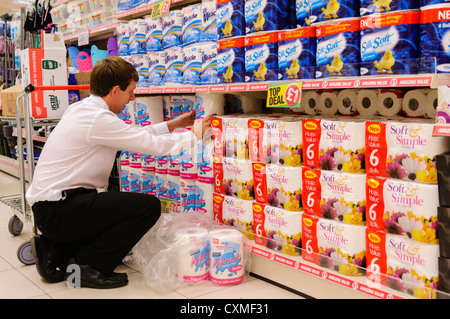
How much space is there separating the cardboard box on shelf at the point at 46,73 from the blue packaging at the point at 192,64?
1.30 meters

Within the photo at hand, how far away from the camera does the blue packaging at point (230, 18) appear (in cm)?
240

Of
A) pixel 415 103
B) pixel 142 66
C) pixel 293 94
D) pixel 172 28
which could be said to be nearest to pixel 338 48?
pixel 293 94

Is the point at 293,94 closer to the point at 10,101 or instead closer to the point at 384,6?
the point at 384,6

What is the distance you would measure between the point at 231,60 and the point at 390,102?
0.82m

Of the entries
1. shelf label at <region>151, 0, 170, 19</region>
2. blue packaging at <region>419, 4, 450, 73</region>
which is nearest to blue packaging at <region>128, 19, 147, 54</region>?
shelf label at <region>151, 0, 170, 19</region>

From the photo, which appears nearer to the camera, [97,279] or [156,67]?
[97,279]

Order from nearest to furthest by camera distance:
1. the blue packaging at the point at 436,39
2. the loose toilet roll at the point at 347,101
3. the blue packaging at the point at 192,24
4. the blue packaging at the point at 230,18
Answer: the blue packaging at the point at 436,39
the loose toilet roll at the point at 347,101
the blue packaging at the point at 230,18
the blue packaging at the point at 192,24

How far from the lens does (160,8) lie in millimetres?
2953

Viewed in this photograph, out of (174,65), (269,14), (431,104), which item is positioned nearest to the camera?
(431,104)

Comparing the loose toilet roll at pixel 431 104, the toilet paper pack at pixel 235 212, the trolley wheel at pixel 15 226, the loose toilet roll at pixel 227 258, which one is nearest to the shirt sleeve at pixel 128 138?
the toilet paper pack at pixel 235 212

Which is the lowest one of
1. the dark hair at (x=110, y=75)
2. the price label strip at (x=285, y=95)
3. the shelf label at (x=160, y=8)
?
the price label strip at (x=285, y=95)

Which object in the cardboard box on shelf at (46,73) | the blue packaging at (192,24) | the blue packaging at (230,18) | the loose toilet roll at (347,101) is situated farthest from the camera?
the cardboard box on shelf at (46,73)

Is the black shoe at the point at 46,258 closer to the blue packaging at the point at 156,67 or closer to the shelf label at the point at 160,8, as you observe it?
the blue packaging at the point at 156,67
